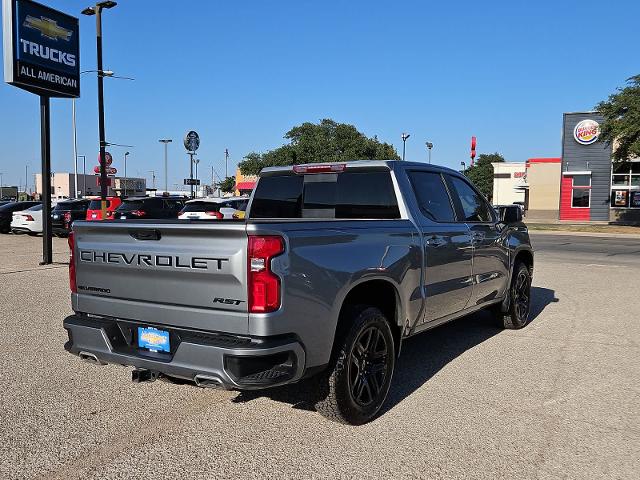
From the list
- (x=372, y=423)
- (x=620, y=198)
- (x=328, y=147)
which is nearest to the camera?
(x=372, y=423)

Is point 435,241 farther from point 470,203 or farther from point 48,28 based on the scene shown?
point 48,28

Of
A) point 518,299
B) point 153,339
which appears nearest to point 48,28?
point 518,299

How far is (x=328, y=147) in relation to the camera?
57.8 m

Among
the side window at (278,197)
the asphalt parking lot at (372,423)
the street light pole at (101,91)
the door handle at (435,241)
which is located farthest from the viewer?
the street light pole at (101,91)

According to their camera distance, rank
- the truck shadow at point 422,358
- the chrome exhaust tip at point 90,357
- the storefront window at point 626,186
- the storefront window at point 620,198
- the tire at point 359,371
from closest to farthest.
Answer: the tire at point 359,371
the chrome exhaust tip at point 90,357
the truck shadow at point 422,358
the storefront window at point 626,186
the storefront window at point 620,198

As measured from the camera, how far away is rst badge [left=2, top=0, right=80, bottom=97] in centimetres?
1254

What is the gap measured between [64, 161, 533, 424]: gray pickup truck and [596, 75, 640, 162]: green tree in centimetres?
2628

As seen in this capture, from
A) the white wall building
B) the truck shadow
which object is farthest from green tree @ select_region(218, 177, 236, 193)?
the truck shadow

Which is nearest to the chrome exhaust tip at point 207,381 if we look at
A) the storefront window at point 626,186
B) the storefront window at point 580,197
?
the storefront window at point 626,186

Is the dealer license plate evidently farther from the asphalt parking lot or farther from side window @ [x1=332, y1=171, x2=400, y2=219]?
side window @ [x1=332, y1=171, x2=400, y2=219]

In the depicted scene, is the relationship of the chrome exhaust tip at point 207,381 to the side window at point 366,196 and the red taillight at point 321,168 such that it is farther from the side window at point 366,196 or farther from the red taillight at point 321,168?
the red taillight at point 321,168

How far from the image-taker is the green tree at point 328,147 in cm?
5709

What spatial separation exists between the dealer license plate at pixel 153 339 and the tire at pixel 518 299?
14.6 feet

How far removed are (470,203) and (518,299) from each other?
5.69ft
